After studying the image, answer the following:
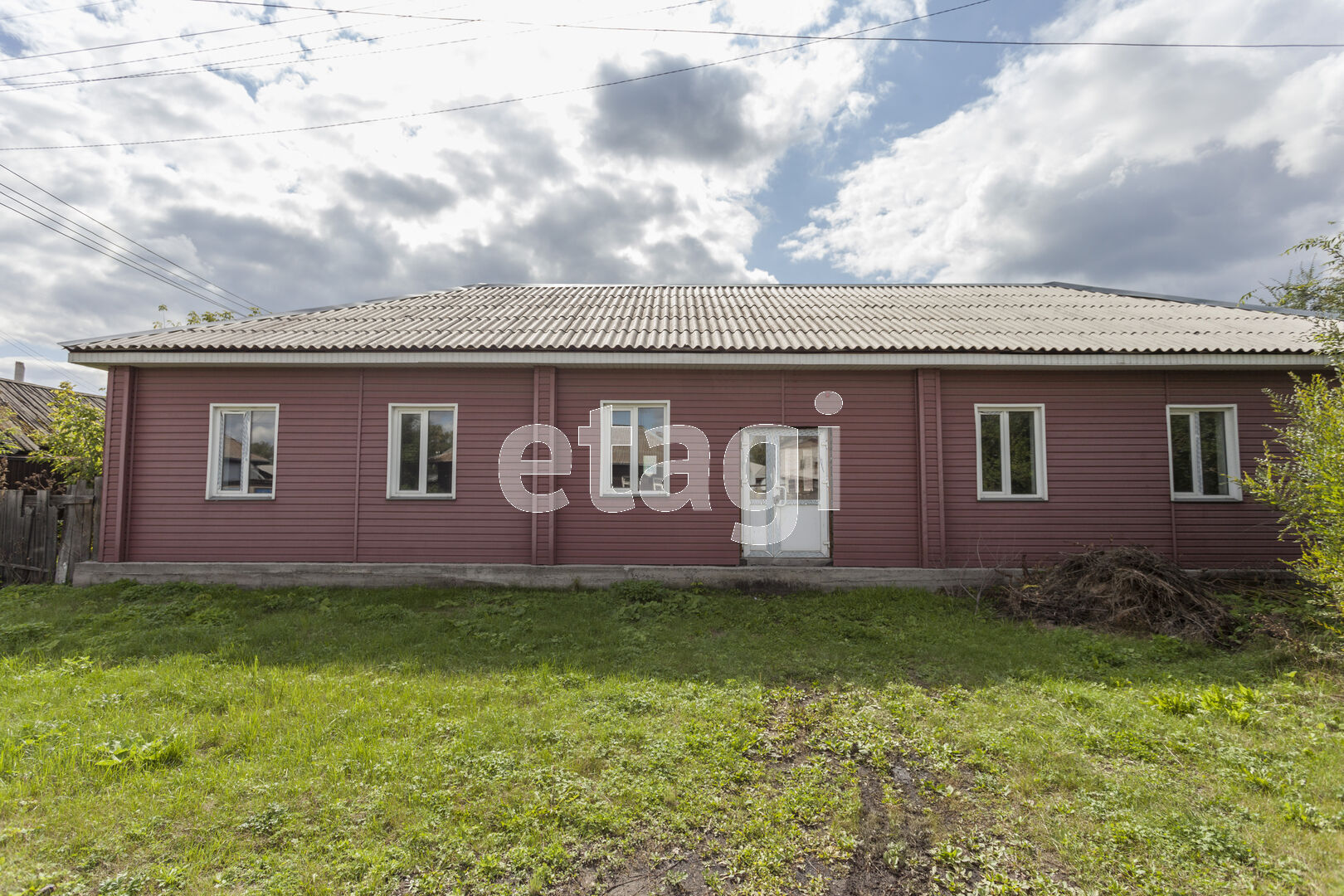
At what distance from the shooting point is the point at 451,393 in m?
9.69

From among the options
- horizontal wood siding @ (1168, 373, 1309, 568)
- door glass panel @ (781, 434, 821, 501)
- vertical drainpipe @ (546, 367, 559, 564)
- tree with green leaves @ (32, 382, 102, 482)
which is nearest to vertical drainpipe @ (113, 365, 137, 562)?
tree with green leaves @ (32, 382, 102, 482)

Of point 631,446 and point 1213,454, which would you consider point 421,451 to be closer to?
point 631,446

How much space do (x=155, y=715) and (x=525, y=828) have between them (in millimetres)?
3383

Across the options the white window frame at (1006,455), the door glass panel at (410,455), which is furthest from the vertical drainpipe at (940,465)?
the door glass panel at (410,455)

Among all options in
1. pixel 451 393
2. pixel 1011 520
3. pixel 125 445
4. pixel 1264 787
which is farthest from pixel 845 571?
pixel 125 445

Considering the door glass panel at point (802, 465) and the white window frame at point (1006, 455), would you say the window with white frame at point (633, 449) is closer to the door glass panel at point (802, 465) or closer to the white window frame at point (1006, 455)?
the door glass panel at point (802, 465)

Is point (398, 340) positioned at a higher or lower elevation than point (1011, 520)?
higher

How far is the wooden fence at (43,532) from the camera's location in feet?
31.0

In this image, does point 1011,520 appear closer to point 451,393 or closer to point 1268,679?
point 1268,679

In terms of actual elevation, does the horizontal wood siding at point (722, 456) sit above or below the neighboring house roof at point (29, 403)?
below

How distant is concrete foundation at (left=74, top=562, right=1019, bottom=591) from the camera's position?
9.04 metres

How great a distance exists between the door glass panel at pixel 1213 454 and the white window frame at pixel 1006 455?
234 cm

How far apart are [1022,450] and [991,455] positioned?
46cm

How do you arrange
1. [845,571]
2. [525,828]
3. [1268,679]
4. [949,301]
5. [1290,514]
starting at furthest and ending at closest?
[949,301]
[845,571]
[1290,514]
[1268,679]
[525,828]
